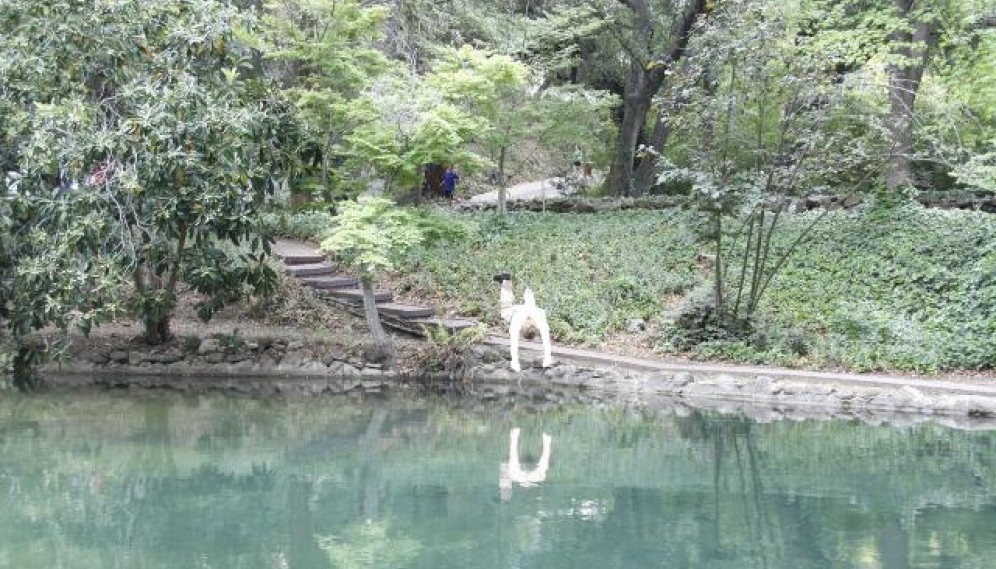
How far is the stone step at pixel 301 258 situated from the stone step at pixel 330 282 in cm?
64

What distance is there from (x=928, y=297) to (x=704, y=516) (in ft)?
26.2

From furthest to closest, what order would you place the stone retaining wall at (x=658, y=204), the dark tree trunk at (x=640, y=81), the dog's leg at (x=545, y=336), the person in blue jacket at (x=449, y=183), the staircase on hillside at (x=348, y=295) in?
the person in blue jacket at (x=449, y=183)
the dark tree trunk at (x=640, y=81)
the stone retaining wall at (x=658, y=204)
the staircase on hillside at (x=348, y=295)
the dog's leg at (x=545, y=336)

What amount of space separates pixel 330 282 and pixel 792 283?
7401 mm

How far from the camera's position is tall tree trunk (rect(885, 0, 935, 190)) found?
15.7m

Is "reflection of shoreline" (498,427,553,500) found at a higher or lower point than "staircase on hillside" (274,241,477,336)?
lower

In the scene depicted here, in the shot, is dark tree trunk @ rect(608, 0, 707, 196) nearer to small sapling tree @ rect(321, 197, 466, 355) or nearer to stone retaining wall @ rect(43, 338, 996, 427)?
small sapling tree @ rect(321, 197, 466, 355)

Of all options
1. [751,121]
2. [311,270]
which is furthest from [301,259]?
[751,121]

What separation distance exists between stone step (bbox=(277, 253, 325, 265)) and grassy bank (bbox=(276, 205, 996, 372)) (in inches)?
57.2

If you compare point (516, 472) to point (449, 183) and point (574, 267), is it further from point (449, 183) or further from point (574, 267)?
point (449, 183)

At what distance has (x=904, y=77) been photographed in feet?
55.5

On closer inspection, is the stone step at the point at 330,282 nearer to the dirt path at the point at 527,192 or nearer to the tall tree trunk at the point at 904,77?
the dirt path at the point at 527,192

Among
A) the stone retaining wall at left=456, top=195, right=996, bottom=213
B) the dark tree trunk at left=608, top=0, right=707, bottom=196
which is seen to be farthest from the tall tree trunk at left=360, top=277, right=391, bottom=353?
the dark tree trunk at left=608, top=0, right=707, bottom=196

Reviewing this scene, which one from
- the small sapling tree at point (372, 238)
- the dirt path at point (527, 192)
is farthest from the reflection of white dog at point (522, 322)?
the dirt path at point (527, 192)

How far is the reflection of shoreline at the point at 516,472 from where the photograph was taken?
8875 millimetres
